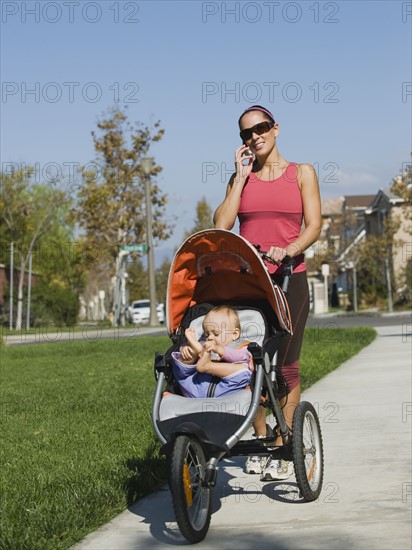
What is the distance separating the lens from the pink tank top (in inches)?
253

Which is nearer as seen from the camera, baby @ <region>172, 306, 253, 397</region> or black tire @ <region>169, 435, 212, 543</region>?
black tire @ <region>169, 435, 212, 543</region>

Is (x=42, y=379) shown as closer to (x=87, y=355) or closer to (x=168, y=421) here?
(x=87, y=355)

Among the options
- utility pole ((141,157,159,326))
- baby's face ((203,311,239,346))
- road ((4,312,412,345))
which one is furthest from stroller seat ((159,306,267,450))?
utility pole ((141,157,159,326))

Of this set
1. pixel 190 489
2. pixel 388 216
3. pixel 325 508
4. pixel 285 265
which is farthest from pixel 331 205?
pixel 190 489

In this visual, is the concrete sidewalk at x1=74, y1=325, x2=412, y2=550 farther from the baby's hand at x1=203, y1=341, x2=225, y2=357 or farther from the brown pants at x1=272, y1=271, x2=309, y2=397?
the baby's hand at x1=203, y1=341, x2=225, y2=357

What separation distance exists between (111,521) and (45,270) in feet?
212

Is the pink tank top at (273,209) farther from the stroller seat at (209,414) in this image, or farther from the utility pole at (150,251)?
the utility pole at (150,251)

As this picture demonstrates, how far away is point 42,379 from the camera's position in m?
15.0

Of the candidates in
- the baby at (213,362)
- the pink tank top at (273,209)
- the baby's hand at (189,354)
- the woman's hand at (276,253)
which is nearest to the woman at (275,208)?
the pink tank top at (273,209)

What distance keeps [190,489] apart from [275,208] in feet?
6.40

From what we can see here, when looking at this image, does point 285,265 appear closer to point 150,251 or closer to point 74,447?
point 74,447

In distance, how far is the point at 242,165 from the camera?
6516mm

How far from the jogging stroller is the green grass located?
2.01ft

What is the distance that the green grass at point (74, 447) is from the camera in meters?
5.49
